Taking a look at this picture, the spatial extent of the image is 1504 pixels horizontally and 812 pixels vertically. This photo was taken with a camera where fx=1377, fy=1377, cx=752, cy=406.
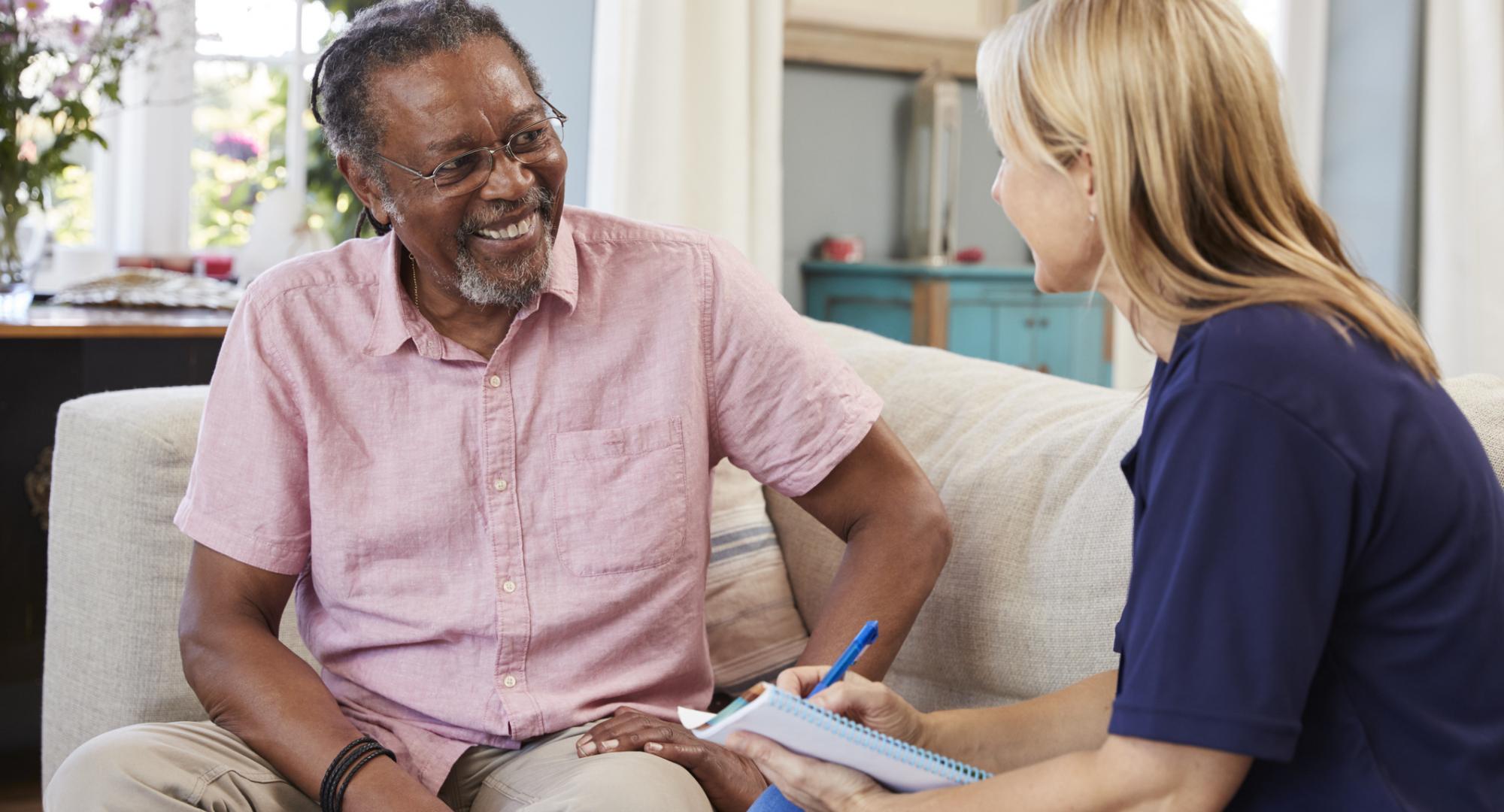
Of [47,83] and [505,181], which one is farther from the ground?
[47,83]

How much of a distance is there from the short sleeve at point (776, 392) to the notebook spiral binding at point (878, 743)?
56 centimetres

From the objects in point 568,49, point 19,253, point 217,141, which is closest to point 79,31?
point 19,253

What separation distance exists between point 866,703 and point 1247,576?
366 millimetres

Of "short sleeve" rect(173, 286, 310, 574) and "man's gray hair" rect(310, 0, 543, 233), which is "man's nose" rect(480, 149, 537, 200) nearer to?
"man's gray hair" rect(310, 0, 543, 233)

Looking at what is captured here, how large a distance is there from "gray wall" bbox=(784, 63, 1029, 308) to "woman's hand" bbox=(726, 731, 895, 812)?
2.77 meters

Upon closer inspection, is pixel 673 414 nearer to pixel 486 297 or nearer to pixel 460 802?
pixel 486 297

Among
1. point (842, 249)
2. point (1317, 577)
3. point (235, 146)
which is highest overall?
point (235, 146)

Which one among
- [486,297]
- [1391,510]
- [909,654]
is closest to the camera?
[1391,510]

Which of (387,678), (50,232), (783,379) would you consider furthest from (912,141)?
(387,678)

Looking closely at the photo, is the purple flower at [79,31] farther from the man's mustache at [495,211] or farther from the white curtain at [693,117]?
the man's mustache at [495,211]

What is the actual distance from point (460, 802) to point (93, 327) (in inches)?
50.6

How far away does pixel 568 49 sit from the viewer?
3.16 meters

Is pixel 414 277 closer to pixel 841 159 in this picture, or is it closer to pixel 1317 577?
pixel 1317 577

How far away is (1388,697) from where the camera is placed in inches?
33.6
